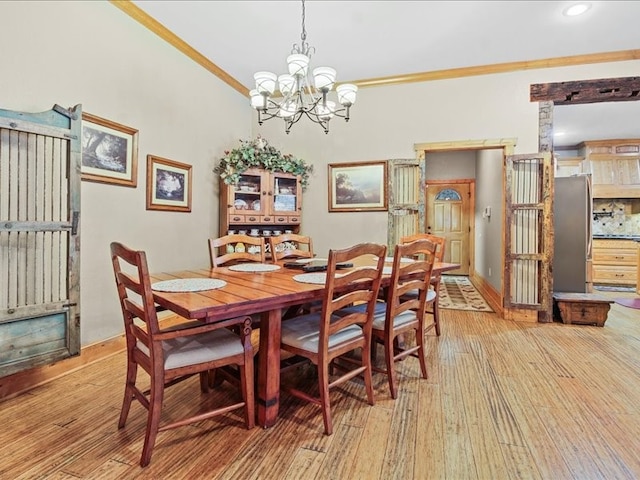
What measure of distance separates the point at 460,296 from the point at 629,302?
2194 millimetres

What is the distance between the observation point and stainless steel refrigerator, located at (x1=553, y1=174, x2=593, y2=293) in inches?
159

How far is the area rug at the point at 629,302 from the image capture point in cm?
454

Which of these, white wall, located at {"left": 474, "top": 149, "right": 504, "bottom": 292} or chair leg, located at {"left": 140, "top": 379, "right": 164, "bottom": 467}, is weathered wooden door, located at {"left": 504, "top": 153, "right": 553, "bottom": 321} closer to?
white wall, located at {"left": 474, "top": 149, "right": 504, "bottom": 292}

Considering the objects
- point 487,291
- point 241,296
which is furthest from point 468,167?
point 241,296

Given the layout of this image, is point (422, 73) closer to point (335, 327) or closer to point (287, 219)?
point (287, 219)

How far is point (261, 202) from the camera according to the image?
414cm

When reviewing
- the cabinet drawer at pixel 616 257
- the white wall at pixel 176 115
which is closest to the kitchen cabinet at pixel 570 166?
the cabinet drawer at pixel 616 257

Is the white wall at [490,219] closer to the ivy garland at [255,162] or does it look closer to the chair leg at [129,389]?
the ivy garland at [255,162]

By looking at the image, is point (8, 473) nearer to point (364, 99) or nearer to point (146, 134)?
point (146, 134)

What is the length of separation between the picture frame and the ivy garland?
1.42 feet

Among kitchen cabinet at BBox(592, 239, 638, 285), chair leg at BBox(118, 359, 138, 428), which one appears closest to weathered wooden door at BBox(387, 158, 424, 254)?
chair leg at BBox(118, 359, 138, 428)

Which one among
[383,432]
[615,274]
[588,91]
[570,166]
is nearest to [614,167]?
[570,166]

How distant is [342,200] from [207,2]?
2.52 meters

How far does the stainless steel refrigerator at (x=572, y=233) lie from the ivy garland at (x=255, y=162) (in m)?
3.12
